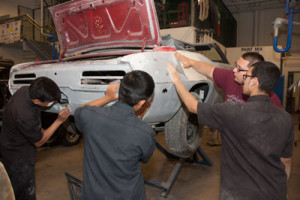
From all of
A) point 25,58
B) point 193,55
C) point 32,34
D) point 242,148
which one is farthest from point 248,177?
point 25,58

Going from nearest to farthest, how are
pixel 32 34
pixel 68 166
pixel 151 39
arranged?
pixel 151 39 → pixel 68 166 → pixel 32 34

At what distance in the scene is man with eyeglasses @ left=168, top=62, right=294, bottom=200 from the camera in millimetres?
1328

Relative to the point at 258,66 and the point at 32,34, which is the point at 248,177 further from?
the point at 32,34

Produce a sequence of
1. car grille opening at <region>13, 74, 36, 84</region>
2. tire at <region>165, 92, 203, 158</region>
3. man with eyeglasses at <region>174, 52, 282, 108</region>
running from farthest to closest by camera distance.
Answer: car grille opening at <region>13, 74, 36, 84</region>
tire at <region>165, 92, 203, 158</region>
man with eyeglasses at <region>174, 52, 282, 108</region>

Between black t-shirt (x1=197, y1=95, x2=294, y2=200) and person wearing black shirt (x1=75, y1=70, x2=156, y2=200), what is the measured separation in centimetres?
47

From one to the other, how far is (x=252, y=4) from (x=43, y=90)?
600 inches

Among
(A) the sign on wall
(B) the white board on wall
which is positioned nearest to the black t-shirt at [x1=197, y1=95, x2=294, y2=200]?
(A) the sign on wall

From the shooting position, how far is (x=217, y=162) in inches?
159

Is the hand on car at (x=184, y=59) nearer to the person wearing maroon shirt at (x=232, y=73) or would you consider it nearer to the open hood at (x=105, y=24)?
the person wearing maroon shirt at (x=232, y=73)

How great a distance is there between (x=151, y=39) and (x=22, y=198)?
193cm

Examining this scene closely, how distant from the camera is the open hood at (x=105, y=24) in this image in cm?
208

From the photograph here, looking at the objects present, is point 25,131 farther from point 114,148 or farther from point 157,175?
point 157,175

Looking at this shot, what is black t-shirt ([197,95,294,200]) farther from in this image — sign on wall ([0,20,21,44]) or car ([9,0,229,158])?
sign on wall ([0,20,21,44])

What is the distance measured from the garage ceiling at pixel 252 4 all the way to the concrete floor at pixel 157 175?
11600 millimetres
